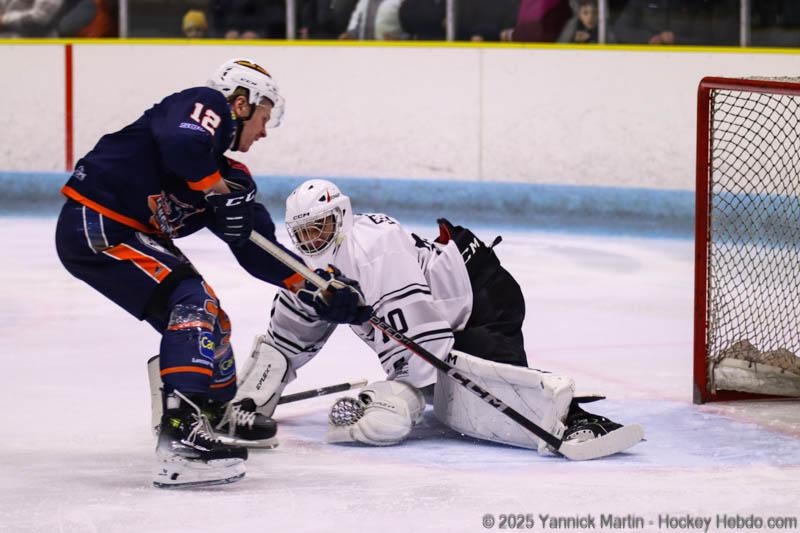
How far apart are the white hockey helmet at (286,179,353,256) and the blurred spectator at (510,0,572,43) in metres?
3.92

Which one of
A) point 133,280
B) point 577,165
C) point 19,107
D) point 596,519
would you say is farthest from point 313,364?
point 19,107

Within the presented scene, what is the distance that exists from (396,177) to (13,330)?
9.49 feet

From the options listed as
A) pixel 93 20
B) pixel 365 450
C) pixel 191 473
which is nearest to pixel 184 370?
pixel 191 473

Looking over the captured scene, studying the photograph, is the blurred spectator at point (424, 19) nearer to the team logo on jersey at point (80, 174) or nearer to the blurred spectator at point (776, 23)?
the blurred spectator at point (776, 23)

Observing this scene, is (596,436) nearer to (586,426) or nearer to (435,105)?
(586,426)

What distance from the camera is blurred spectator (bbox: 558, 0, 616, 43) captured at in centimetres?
717

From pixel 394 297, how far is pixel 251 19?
4504 millimetres

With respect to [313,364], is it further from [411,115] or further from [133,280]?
[411,115]

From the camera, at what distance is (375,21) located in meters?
7.55

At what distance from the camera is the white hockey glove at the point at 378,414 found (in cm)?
345

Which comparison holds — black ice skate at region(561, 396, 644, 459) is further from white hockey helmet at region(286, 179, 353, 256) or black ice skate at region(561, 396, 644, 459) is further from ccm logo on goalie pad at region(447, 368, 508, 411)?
white hockey helmet at region(286, 179, 353, 256)

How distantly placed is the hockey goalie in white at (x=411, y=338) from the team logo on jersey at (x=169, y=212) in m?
0.28

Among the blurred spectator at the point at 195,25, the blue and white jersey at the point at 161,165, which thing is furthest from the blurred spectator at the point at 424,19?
the blue and white jersey at the point at 161,165

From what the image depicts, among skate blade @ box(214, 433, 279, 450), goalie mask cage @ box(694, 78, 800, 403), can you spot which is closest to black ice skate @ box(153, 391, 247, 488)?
skate blade @ box(214, 433, 279, 450)
